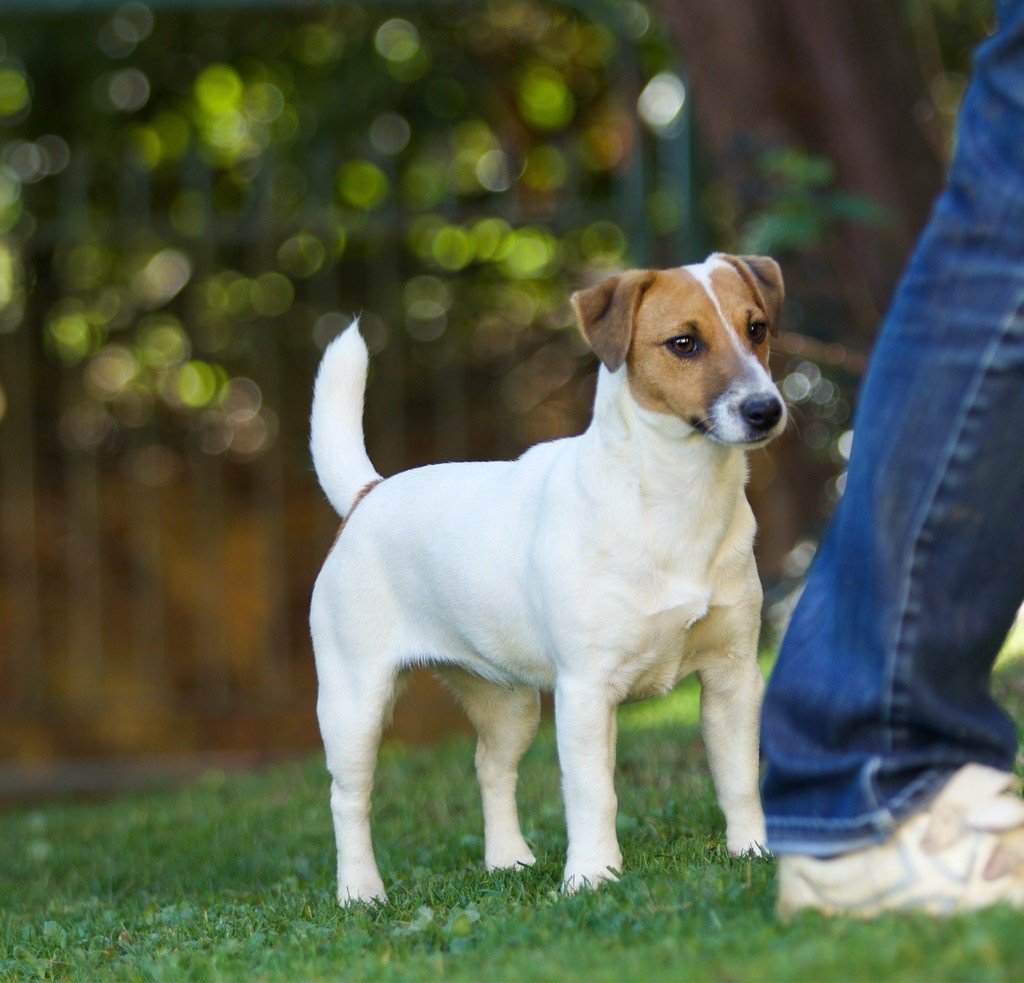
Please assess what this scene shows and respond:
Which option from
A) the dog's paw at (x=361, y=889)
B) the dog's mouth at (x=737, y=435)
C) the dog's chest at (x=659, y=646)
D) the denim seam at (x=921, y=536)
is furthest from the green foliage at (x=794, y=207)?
the denim seam at (x=921, y=536)

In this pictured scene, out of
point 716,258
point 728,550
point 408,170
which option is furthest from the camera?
point 408,170

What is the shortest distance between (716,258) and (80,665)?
23.4 ft

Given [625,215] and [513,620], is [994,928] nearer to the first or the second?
[513,620]

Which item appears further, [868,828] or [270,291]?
[270,291]

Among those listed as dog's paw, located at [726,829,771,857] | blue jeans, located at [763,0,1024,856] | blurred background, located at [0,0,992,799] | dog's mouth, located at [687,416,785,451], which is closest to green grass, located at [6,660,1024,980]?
dog's paw, located at [726,829,771,857]

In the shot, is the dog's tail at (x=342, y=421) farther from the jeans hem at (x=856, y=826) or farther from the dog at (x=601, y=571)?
the jeans hem at (x=856, y=826)

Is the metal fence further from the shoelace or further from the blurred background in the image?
the shoelace

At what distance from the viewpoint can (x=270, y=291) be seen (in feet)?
32.4

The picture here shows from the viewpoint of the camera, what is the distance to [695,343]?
11.2ft

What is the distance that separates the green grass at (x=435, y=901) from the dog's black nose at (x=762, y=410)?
0.93 metres

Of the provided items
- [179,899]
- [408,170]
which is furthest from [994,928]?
[408,170]

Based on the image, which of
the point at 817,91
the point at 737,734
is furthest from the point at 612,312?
the point at 817,91

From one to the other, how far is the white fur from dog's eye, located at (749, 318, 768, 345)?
0.29 m

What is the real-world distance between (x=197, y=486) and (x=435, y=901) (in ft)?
22.4
